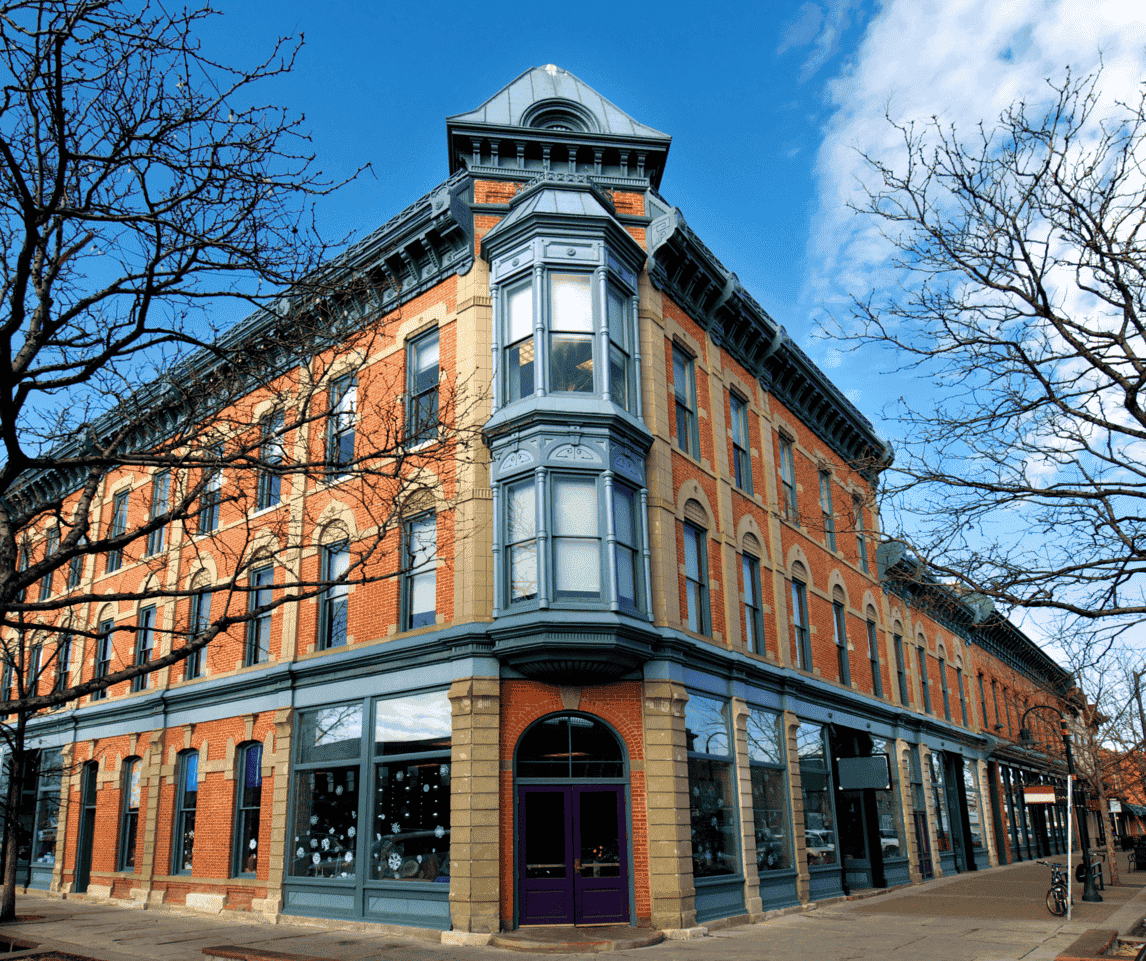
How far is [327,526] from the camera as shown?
1966 centimetres

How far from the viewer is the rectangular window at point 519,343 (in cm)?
1719

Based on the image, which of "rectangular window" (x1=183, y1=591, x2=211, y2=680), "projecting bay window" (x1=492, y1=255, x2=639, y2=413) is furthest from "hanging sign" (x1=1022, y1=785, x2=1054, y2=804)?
"rectangular window" (x1=183, y1=591, x2=211, y2=680)

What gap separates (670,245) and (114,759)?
18.8 m

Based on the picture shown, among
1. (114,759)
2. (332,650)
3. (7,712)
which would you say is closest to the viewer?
(7,712)

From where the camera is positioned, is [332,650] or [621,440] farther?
[332,650]

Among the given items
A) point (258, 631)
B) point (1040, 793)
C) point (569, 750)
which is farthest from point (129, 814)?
point (1040, 793)

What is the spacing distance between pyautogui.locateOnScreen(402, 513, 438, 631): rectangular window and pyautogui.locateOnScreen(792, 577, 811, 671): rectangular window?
9861 mm

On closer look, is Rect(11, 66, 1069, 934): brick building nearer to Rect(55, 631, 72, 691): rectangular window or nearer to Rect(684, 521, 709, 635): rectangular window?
Rect(684, 521, 709, 635): rectangular window

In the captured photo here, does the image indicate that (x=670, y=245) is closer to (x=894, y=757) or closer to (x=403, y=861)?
(x=403, y=861)

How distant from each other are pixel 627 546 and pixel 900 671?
18.1 metres

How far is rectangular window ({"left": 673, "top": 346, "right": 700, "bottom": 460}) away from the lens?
19.5m

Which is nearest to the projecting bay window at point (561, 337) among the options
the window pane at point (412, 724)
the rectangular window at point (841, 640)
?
the window pane at point (412, 724)

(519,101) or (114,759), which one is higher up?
(519,101)

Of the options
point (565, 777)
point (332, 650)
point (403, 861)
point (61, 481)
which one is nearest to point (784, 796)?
point (565, 777)
